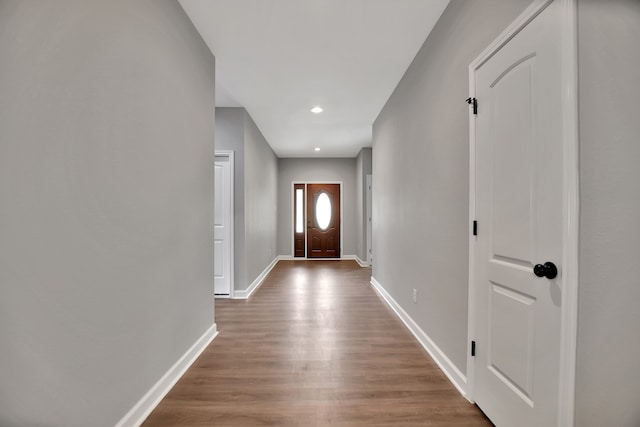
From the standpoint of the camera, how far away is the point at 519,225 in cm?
140

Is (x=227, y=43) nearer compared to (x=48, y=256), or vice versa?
(x=48, y=256)

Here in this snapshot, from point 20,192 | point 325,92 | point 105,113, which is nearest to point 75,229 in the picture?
point 20,192

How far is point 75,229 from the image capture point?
1.19 metres

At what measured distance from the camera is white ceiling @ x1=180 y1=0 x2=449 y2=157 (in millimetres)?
2162

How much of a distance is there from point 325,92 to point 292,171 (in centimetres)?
428

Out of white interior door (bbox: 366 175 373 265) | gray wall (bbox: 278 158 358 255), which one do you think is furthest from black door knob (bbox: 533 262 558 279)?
gray wall (bbox: 278 158 358 255)

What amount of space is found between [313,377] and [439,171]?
5.84ft

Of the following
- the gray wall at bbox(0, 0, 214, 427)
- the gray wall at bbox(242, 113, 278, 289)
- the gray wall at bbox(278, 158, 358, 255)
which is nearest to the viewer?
the gray wall at bbox(0, 0, 214, 427)

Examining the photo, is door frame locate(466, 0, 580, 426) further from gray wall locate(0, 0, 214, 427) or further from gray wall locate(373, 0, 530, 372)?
gray wall locate(0, 0, 214, 427)

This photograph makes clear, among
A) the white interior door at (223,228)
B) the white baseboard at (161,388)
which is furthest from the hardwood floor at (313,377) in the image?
the white interior door at (223,228)

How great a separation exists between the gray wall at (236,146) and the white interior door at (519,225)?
3.15m

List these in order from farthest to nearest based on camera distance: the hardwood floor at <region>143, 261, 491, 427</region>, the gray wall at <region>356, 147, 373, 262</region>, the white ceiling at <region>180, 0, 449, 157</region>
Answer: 1. the gray wall at <region>356, 147, 373, 262</region>
2. the white ceiling at <region>180, 0, 449, 157</region>
3. the hardwood floor at <region>143, 261, 491, 427</region>

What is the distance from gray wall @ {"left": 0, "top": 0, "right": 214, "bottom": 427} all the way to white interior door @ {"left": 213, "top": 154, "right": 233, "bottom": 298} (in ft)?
6.56

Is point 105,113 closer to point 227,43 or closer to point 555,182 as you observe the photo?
point 227,43
